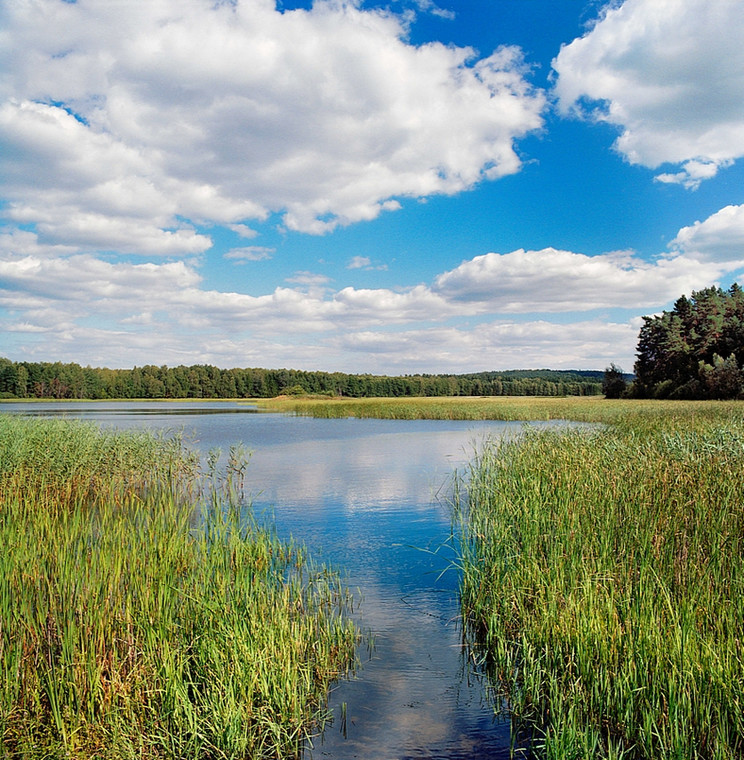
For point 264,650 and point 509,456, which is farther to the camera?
point 509,456

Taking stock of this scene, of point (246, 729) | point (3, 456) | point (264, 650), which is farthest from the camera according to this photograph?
point (3, 456)

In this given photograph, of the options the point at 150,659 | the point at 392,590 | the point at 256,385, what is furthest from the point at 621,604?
the point at 256,385

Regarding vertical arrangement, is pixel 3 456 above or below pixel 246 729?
above

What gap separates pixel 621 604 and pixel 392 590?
352cm

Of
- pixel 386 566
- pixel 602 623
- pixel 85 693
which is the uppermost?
pixel 602 623

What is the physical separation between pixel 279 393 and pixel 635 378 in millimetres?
68367

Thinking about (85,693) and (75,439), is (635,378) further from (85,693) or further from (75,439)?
(85,693)

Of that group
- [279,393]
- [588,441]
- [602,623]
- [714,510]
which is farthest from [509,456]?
[279,393]

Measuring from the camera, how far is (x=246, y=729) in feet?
13.0

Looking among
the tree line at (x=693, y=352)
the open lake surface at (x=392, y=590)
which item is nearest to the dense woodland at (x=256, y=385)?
the tree line at (x=693, y=352)

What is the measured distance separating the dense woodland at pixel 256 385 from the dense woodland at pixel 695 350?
4041 centimetres

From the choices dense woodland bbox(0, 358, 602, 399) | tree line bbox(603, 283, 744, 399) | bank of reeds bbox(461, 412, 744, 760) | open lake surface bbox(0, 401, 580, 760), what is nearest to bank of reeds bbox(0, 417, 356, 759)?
open lake surface bbox(0, 401, 580, 760)

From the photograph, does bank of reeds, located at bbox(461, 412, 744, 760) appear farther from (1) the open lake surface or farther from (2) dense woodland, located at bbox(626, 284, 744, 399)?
(2) dense woodland, located at bbox(626, 284, 744, 399)

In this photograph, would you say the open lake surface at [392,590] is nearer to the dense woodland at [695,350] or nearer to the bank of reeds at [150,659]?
the bank of reeds at [150,659]
